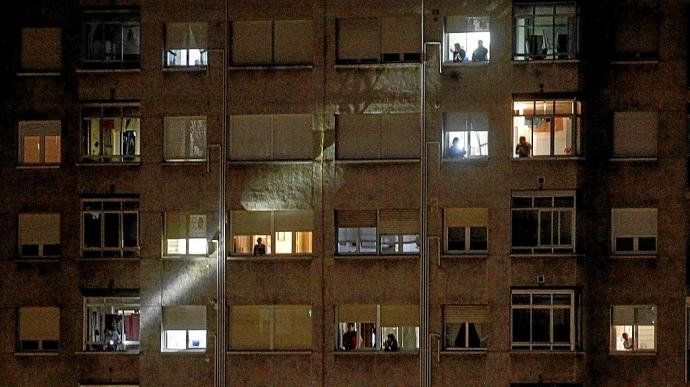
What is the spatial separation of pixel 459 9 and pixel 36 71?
570 inches

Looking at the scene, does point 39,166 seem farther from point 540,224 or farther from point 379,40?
Answer: point 540,224

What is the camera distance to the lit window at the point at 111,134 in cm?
3478

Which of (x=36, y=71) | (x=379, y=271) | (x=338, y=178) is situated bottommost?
(x=379, y=271)

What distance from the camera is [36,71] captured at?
116 feet

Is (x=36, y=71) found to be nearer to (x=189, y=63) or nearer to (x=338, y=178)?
(x=189, y=63)

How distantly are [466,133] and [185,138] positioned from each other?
933cm

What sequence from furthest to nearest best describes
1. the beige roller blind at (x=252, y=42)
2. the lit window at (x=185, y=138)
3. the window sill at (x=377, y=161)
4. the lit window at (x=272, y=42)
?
1. the lit window at (x=185, y=138)
2. the beige roller blind at (x=252, y=42)
3. the lit window at (x=272, y=42)
4. the window sill at (x=377, y=161)

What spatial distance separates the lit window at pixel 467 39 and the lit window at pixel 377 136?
8.20 feet

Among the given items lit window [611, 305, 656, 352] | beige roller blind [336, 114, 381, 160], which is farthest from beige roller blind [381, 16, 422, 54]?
lit window [611, 305, 656, 352]

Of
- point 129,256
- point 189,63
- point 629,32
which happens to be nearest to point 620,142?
point 629,32

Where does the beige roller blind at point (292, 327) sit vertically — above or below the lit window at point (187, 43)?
below

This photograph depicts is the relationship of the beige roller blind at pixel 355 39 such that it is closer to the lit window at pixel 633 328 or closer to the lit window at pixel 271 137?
the lit window at pixel 271 137

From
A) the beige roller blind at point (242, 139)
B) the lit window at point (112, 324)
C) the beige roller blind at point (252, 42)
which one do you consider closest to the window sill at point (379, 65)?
the beige roller blind at point (252, 42)

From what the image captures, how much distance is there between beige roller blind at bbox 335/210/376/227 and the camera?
111 ft
